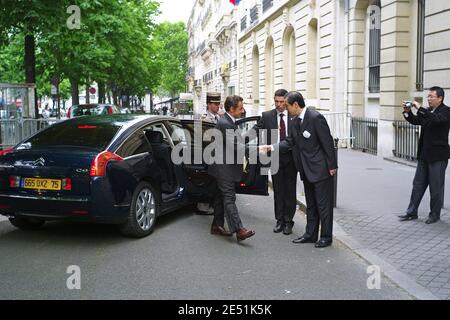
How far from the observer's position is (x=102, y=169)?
667cm

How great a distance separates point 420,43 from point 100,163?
1102 centimetres

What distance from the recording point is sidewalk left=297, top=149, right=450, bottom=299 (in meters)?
5.54

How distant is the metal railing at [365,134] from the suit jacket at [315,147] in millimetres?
10813

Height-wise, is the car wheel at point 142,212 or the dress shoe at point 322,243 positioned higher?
the car wheel at point 142,212

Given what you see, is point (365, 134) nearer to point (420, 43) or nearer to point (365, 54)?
point (365, 54)

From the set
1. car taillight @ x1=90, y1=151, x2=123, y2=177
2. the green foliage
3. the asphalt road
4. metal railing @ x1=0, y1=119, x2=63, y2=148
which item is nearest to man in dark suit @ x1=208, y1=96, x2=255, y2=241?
the asphalt road

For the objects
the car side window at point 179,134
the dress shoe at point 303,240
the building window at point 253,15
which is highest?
the building window at point 253,15

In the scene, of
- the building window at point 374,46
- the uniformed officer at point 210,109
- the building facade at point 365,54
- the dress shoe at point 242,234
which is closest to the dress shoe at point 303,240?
the dress shoe at point 242,234

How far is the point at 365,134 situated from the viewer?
1816 cm

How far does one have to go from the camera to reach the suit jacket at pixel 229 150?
6.87m

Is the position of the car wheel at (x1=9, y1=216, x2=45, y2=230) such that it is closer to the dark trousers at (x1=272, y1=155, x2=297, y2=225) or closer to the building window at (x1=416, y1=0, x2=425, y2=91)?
the dark trousers at (x1=272, y1=155, x2=297, y2=225)

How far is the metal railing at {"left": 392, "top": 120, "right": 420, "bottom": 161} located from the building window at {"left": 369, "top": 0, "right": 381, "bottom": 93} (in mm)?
2890

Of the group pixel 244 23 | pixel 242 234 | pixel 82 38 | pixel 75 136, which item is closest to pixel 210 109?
pixel 75 136

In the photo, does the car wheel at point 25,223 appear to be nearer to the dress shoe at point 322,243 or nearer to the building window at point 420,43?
the dress shoe at point 322,243
